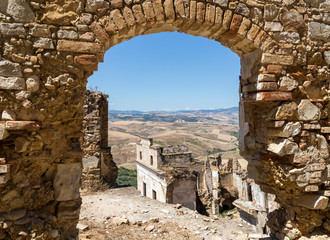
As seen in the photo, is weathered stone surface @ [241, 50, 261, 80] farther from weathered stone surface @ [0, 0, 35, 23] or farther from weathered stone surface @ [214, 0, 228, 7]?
weathered stone surface @ [0, 0, 35, 23]

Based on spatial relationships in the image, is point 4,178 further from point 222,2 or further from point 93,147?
point 93,147

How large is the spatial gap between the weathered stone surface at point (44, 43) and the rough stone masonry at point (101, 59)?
0.03 ft

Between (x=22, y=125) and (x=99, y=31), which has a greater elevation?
(x=99, y=31)

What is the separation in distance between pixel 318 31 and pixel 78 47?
322 cm

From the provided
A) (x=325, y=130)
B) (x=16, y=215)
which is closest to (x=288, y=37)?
(x=325, y=130)

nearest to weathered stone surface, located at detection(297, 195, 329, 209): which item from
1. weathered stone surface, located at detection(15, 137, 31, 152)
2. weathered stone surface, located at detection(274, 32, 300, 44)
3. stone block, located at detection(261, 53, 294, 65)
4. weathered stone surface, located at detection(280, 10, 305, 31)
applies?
stone block, located at detection(261, 53, 294, 65)

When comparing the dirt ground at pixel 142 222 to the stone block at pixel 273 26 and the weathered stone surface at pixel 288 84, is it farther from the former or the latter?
the stone block at pixel 273 26

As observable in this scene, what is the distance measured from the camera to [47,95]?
2.62 metres

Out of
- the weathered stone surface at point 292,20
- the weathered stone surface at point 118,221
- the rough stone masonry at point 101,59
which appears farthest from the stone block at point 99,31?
the weathered stone surface at point 118,221

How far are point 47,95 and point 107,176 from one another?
6274mm

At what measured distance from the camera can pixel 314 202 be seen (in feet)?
11.1

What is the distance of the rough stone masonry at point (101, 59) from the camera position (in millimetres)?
2516

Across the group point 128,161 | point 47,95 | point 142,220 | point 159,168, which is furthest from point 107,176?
point 128,161

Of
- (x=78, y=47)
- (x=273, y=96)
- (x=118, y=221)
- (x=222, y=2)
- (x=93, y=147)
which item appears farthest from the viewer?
(x=93, y=147)
